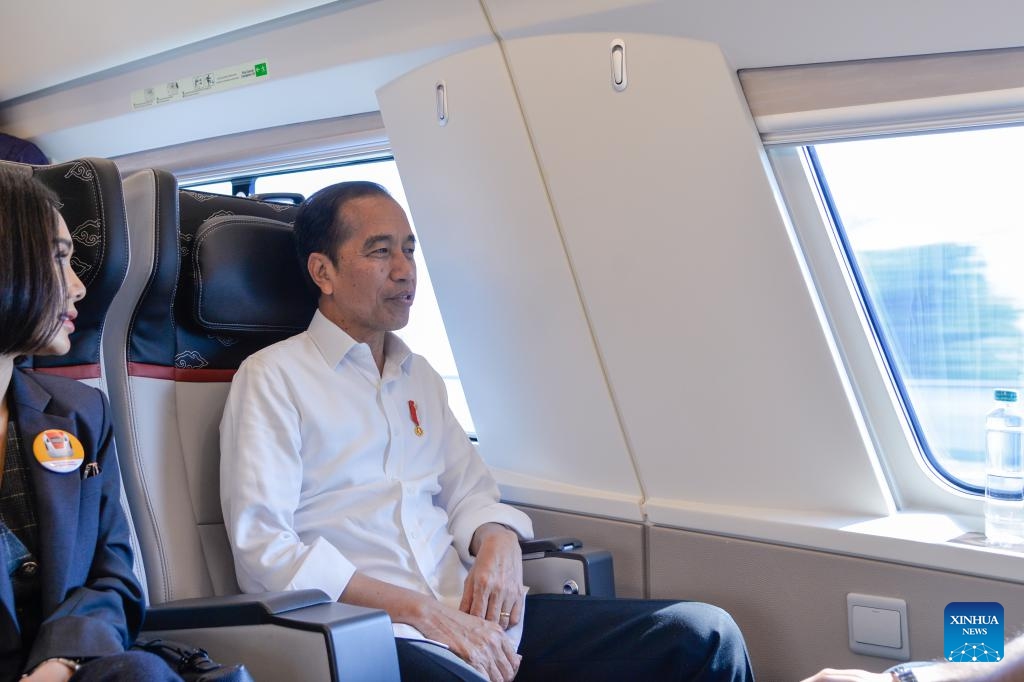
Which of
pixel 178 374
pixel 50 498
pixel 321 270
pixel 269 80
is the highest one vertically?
pixel 269 80

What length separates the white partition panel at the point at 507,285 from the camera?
2664mm

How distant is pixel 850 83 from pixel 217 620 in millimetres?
1740

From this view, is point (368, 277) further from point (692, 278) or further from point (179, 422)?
point (692, 278)

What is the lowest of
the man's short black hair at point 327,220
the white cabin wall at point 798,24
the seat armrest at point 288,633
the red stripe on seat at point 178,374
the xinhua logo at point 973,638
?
the seat armrest at point 288,633

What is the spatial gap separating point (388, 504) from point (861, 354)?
1.28 meters

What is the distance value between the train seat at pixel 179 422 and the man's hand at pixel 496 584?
451 mm

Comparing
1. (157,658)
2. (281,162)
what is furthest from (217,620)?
(281,162)

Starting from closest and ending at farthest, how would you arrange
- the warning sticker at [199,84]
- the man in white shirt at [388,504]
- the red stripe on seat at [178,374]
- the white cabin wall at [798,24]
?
the white cabin wall at [798,24], the man in white shirt at [388,504], the red stripe on seat at [178,374], the warning sticker at [199,84]

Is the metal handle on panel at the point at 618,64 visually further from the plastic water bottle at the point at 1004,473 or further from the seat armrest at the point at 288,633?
the seat armrest at the point at 288,633

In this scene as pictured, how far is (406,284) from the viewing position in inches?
92.6

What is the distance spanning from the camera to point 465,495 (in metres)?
2.47

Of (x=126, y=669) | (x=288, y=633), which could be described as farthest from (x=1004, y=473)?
(x=126, y=669)

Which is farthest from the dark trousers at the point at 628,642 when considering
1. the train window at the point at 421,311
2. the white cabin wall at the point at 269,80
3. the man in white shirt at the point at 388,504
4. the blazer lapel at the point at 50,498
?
the white cabin wall at the point at 269,80

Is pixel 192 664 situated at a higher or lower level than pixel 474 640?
higher
